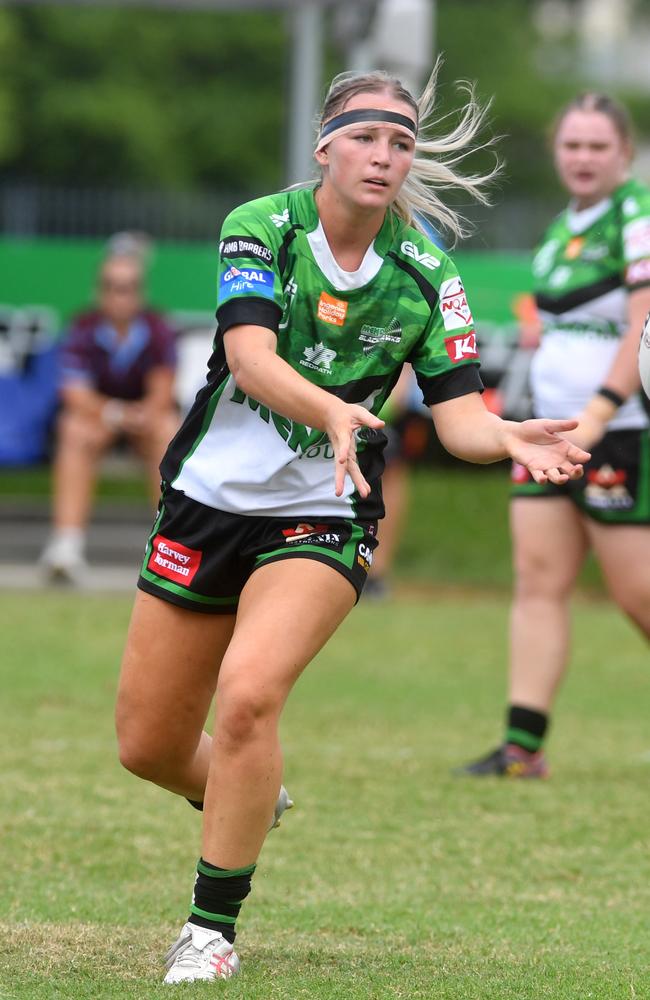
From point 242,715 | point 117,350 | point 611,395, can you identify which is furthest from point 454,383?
point 117,350

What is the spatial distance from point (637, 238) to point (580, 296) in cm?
32

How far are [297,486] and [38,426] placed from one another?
30.8 feet

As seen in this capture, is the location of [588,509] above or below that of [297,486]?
below

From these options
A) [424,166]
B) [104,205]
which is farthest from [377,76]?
[104,205]

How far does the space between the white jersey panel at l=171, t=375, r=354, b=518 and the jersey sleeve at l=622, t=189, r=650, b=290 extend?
254 cm

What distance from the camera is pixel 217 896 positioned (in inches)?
159

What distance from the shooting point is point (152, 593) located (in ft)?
14.4

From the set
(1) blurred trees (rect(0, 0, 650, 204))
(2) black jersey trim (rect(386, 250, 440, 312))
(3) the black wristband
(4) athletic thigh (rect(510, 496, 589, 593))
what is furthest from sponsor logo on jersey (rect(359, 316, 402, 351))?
(1) blurred trees (rect(0, 0, 650, 204))

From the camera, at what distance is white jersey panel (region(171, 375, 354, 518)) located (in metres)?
4.27

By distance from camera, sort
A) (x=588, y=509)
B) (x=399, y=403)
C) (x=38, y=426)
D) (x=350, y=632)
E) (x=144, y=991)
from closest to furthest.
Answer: (x=144, y=991) → (x=588, y=509) → (x=350, y=632) → (x=399, y=403) → (x=38, y=426)

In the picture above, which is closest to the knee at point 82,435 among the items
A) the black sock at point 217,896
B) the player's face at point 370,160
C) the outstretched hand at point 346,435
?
the player's face at point 370,160

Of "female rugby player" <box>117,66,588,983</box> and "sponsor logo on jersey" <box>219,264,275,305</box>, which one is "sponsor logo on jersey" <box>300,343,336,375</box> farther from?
"sponsor logo on jersey" <box>219,264,275,305</box>

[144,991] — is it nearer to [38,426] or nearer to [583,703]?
[583,703]

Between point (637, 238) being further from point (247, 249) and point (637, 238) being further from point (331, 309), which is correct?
point (247, 249)
